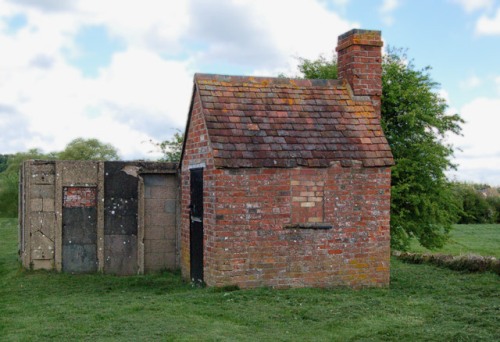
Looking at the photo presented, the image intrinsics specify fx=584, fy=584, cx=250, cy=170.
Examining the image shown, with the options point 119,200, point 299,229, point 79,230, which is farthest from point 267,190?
point 79,230

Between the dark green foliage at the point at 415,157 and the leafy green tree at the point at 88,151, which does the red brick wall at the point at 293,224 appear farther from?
the leafy green tree at the point at 88,151

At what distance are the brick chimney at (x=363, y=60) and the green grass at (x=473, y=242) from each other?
28.8 ft

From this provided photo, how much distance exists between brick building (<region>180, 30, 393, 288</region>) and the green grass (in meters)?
8.92

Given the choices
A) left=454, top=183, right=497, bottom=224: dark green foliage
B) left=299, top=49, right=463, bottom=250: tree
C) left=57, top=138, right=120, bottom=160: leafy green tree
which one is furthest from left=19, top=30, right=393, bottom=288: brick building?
left=57, top=138, right=120, bottom=160: leafy green tree

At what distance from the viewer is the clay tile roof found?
10852mm

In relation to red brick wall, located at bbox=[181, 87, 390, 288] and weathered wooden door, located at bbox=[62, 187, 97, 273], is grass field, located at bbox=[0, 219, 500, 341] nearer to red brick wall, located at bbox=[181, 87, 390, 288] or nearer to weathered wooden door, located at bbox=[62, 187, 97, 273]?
red brick wall, located at bbox=[181, 87, 390, 288]

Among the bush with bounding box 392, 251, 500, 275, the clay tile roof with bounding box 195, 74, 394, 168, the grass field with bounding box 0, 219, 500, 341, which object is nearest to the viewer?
the grass field with bounding box 0, 219, 500, 341

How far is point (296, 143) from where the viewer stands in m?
11.2

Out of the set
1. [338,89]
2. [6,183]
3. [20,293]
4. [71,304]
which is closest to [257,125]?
[338,89]

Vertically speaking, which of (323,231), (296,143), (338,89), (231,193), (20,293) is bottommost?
(20,293)

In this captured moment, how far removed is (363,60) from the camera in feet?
40.7

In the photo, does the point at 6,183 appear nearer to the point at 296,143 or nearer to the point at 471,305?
the point at 296,143

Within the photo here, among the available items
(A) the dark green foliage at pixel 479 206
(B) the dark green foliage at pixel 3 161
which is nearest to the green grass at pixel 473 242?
(A) the dark green foliage at pixel 479 206

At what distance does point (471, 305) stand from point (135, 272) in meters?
7.78
